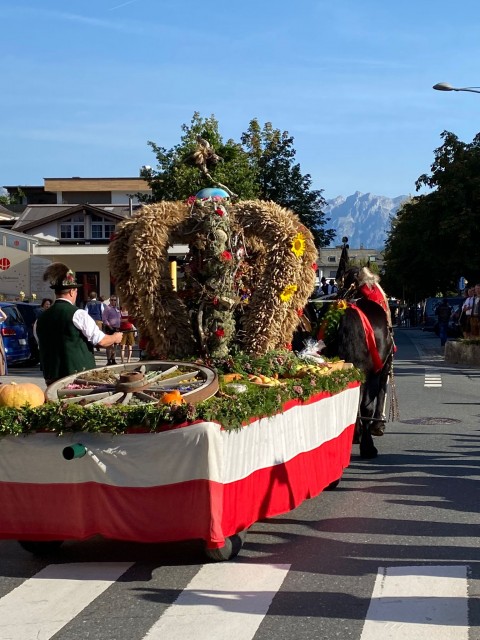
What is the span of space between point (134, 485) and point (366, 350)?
5045mm

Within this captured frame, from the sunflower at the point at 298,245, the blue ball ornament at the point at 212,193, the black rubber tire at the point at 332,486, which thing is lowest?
the black rubber tire at the point at 332,486

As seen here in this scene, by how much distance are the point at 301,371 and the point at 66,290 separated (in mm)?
2139

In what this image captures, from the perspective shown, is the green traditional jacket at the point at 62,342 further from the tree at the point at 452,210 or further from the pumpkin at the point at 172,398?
the tree at the point at 452,210

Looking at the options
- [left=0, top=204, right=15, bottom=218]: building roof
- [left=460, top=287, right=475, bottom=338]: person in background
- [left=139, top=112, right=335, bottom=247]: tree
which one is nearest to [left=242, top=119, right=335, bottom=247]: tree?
[left=139, top=112, right=335, bottom=247]: tree

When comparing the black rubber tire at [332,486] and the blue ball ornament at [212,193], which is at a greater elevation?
the blue ball ornament at [212,193]

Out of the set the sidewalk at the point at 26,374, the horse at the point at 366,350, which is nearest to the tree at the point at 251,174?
the sidewalk at the point at 26,374

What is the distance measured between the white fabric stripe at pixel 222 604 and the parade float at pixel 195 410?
0.22 metres

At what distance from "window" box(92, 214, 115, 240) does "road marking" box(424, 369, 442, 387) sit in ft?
98.0

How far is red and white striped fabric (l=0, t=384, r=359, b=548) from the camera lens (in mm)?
6352

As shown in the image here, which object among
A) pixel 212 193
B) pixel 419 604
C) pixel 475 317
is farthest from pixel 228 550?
pixel 475 317

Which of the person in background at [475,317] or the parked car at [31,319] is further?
the person in background at [475,317]

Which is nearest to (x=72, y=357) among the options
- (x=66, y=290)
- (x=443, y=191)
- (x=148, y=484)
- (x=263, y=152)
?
(x=66, y=290)

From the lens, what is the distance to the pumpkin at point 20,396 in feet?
22.9

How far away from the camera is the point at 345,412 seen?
31.2 ft
